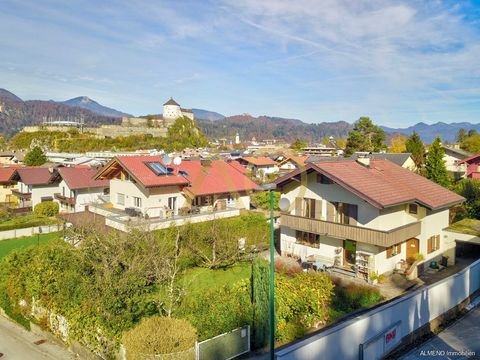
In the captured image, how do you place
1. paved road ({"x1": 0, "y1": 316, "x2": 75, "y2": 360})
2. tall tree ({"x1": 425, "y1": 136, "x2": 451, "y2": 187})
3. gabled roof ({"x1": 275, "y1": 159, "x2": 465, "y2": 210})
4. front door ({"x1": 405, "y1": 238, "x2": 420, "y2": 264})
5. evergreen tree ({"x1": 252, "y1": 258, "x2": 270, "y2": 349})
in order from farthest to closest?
1. tall tree ({"x1": 425, "y1": 136, "x2": 451, "y2": 187})
2. front door ({"x1": 405, "y1": 238, "x2": 420, "y2": 264})
3. gabled roof ({"x1": 275, "y1": 159, "x2": 465, "y2": 210})
4. paved road ({"x1": 0, "y1": 316, "x2": 75, "y2": 360})
5. evergreen tree ({"x1": 252, "y1": 258, "x2": 270, "y2": 349})

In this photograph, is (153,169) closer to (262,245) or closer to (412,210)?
(262,245)

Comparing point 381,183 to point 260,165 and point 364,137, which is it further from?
point 260,165

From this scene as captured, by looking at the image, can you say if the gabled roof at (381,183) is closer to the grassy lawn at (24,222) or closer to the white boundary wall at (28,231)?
the white boundary wall at (28,231)

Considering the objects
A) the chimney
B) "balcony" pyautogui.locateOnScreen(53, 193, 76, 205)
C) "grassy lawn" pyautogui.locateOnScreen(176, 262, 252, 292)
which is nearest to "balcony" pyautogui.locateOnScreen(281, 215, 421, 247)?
"grassy lawn" pyautogui.locateOnScreen(176, 262, 252, 292)

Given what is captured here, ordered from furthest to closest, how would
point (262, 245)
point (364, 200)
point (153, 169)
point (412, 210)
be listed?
point (153, 169)
point (262, 245)
point (412, 210)
point (364, 200)

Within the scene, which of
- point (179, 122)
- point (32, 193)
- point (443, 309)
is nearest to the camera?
point (443, 309)

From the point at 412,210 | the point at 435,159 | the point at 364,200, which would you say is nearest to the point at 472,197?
the point at 435,159

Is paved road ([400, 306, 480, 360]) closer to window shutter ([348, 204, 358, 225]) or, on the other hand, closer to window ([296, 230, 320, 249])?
window shutter ([348, 204, 358, 225])

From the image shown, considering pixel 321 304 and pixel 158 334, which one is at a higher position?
pixel 158 334
